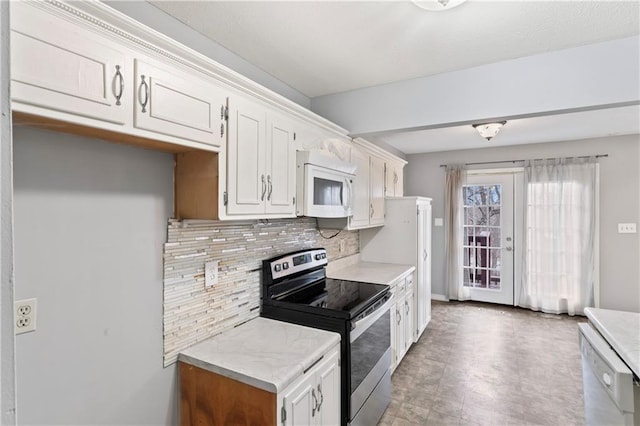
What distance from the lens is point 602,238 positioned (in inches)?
169

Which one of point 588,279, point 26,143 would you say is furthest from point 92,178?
point 588,279

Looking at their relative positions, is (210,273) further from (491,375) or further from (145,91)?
(491,375)

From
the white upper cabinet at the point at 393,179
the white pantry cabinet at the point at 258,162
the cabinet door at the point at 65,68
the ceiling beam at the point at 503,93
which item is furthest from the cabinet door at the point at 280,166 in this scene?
the white upper cabinet at the point at 393,179

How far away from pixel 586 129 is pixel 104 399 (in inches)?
204

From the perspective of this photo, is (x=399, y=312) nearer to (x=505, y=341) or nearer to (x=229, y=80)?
(x=505, y=341)

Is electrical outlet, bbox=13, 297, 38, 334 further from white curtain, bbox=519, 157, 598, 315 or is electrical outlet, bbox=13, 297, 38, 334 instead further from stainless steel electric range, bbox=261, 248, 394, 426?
white curtain, bbox=519, 157, 598, 315

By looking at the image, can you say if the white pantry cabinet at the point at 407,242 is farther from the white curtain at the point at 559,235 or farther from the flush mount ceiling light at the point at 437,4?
the flush mount ceiling light at the point at 437,4

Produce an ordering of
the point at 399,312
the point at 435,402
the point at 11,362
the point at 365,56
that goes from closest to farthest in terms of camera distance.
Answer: the point at 11,362 < the point at 365,56 < the point at 435,402 < the point at 399,312

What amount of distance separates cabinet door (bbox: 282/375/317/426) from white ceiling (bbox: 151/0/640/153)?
6.00 ft

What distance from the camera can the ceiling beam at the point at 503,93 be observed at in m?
1.91

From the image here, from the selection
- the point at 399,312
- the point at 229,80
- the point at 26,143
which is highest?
the point at 229,80

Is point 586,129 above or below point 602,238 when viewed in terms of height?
above

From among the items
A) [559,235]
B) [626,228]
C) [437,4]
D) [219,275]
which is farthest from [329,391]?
[626,228]

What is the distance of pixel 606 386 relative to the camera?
1.36 m
